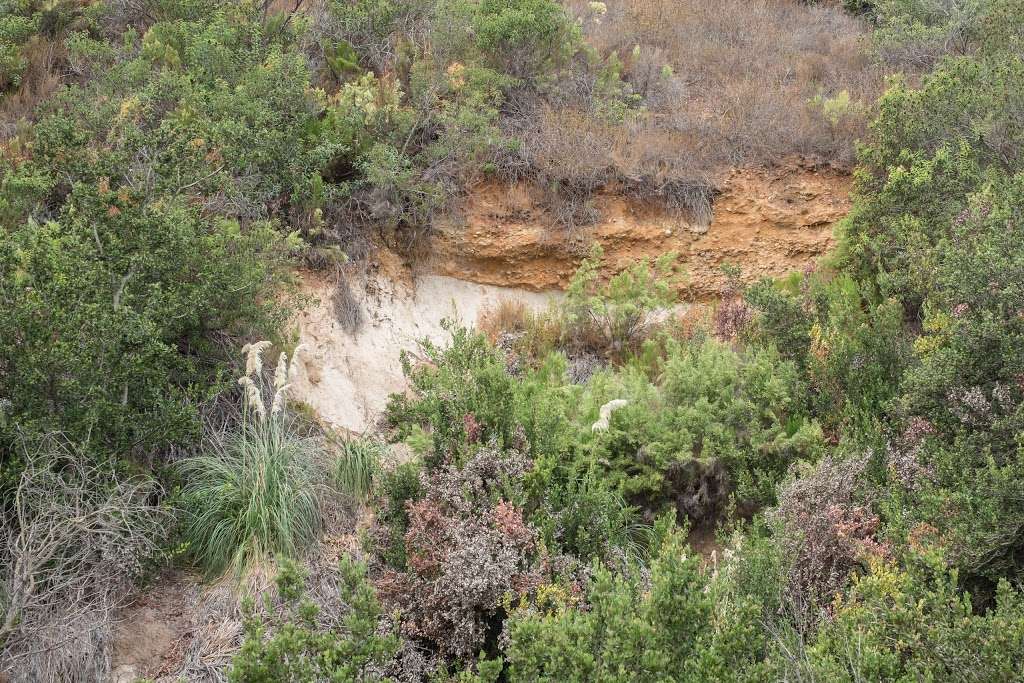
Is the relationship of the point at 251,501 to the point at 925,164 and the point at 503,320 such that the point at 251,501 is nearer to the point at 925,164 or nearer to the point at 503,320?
the point at 503,320

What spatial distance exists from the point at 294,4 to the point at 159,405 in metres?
8.03

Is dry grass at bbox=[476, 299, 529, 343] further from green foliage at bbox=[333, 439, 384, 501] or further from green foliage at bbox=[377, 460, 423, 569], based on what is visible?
green foliage at bbox=[377, 460, 423, 569]

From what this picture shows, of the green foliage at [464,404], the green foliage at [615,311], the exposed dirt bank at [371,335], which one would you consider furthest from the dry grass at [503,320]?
the green foliage at [464,404]

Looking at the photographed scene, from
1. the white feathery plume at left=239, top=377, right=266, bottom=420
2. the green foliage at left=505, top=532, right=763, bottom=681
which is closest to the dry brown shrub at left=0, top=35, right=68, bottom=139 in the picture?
the white feathery plume at left=239, top=377, right=266, bottom=420

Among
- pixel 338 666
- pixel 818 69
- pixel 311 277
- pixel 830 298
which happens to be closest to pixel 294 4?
pixel 311 277

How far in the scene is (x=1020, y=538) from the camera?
556 cm

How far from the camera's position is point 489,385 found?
22.9ft

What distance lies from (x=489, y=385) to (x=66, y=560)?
299 cm

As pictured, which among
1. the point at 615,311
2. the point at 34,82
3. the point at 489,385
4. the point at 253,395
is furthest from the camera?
the point at 34,82

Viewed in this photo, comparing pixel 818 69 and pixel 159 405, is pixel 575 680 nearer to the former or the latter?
pixel 159 405

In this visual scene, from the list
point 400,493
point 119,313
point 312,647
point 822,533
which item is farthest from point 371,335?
point 312,647

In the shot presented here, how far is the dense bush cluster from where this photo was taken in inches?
200

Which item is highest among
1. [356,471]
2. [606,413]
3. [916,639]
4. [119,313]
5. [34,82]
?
[34,82]

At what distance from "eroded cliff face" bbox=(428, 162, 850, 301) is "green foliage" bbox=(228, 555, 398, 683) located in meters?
6.31
